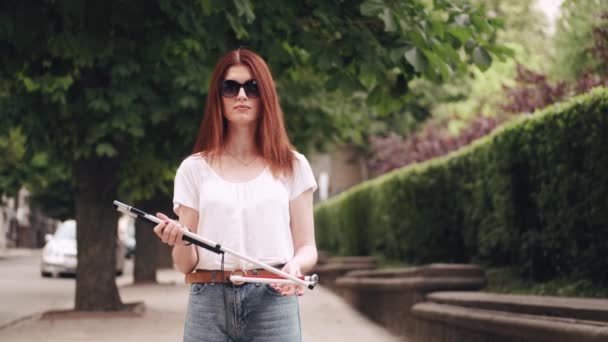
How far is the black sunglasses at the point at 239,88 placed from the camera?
3.43 meters

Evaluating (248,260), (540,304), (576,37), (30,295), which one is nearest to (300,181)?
(248,260)

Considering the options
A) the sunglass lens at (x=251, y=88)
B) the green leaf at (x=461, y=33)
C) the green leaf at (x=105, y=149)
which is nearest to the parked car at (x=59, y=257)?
the green leaf at (x=105, y=149)

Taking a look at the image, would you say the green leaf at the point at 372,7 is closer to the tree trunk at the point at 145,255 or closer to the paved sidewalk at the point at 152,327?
the paved sidewalk at the point at 152,327

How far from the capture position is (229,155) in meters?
3.50

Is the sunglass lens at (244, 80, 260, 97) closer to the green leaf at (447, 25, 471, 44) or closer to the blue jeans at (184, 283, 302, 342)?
the blue jeans at (184, 283, 302, 342)

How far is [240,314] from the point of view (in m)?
3.27

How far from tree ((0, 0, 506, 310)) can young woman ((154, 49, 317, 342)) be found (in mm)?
2905

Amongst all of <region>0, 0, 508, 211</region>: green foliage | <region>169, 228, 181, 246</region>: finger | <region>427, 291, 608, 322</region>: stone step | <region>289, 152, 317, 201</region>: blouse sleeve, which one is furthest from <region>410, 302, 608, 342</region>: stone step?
<region>169, 228, 181, 246</region>: finger

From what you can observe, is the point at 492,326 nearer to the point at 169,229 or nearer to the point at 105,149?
the point at 169,229

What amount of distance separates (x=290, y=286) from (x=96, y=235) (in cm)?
1064

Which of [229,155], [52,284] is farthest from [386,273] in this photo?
[52,284]

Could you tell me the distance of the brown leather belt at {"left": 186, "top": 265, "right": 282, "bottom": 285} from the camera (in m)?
3.22

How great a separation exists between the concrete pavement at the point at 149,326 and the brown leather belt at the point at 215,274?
7.10 metres

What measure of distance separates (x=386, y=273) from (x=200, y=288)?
9892 millimetres
